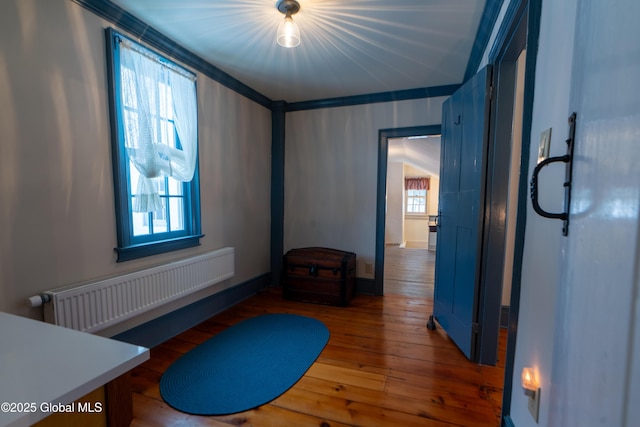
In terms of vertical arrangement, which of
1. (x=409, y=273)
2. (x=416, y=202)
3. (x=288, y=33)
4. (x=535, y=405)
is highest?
(x=288, y=33)

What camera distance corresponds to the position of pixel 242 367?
1.87m

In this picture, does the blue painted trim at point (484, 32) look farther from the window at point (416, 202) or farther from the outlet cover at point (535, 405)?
the window at point (416, 202)

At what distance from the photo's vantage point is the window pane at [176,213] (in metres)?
2.33

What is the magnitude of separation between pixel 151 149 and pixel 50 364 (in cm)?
167

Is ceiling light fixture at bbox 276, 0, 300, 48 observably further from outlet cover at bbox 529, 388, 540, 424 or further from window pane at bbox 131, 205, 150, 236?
outlet cover at bbox 529, 388, 540, 424

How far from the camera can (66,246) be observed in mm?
1612

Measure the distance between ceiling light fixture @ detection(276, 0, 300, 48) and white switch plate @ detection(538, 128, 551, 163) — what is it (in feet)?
4.92

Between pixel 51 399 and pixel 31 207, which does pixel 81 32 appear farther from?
pixel 51 399

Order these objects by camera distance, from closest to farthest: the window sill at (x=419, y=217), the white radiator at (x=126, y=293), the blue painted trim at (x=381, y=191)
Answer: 1. the white radiator at (x=126, y=293)
2. the blue painted trim at (x=381, y=191)
3. the window sill at (x=419, y=217)

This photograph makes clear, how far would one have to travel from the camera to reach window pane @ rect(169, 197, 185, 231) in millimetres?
Result: 2332

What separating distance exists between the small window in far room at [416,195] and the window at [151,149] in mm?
7936

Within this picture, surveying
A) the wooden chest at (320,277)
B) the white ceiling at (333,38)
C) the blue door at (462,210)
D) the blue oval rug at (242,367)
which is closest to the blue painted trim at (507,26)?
the blue door at (462,210)

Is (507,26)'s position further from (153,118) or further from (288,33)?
(153,118)

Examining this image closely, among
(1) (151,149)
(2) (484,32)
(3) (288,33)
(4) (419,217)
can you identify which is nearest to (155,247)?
(1) (151,149)
